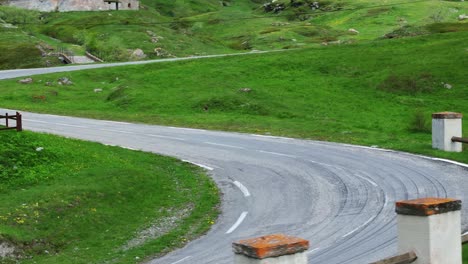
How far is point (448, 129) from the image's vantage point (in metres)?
25.7

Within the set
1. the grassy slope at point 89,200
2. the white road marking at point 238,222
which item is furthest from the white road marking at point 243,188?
the white road marking at point 238,222

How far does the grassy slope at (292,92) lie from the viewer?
3684cm

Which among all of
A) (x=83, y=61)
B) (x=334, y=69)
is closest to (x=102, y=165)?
(x=334, y=69)

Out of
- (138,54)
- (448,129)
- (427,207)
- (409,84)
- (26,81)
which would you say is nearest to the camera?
(427,207)

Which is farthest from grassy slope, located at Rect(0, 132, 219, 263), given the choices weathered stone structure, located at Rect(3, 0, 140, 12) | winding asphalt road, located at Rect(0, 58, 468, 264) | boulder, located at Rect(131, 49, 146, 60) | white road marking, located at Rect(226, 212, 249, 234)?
weathered stone structure, located at Rect(3, 0, 140, 12)

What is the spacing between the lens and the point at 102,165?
23.2 metres

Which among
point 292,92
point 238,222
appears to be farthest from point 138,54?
point 238,222

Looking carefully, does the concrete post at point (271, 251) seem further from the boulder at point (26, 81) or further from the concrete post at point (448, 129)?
the boulder at point (26, 81)

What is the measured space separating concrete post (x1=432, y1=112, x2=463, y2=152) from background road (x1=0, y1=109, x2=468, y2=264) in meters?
1.58

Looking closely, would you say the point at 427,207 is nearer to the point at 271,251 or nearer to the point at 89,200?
the point at 271,251

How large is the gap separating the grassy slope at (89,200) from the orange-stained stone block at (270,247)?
8.25m

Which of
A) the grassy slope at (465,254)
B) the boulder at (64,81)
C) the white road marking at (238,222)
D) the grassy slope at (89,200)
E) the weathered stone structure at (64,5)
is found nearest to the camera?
the grassy slope at (465,254)

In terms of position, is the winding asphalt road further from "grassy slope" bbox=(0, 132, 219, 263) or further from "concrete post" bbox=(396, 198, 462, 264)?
"concrete post" bbox=(396, 198, 462, 264)

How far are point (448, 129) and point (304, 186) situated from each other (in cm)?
786
